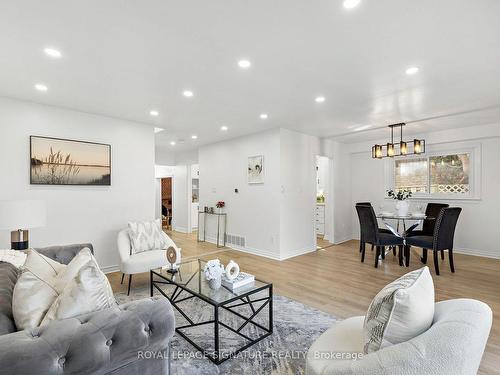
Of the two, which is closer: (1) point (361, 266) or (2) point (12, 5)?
(2) point (12, 5)

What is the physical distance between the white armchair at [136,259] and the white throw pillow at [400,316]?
236 cm

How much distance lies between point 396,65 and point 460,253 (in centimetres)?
460

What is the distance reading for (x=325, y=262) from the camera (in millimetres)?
4809

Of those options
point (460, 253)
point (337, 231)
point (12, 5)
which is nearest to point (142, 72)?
point (12, 5)

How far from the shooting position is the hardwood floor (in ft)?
9.74

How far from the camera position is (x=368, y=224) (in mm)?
4629

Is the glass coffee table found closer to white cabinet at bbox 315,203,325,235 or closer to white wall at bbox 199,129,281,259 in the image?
white wall at bbox 199,129,281,259

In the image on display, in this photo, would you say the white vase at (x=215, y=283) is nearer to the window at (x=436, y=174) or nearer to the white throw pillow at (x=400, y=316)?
the white throw pillow at (x=400, y=316)

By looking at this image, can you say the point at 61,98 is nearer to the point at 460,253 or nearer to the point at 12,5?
the point at 12,5

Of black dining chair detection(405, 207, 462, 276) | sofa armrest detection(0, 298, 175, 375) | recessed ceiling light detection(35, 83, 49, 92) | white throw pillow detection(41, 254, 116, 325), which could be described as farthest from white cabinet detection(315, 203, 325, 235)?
white throw pillow detection(41, 254, 116, 325)

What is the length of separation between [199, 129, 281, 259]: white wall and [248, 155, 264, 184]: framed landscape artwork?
0.08m

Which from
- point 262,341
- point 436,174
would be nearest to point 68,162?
point 262,341

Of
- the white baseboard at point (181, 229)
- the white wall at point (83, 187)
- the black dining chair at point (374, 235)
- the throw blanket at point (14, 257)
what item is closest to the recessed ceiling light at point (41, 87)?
the white wall at point (83, 187)

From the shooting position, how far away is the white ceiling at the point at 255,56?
1839 millimetres
